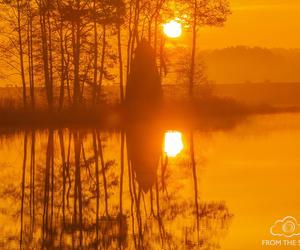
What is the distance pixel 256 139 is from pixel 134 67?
15897mm

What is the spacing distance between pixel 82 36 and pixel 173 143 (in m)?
18.7

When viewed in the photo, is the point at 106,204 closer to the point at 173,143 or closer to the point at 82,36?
the point at 173,143

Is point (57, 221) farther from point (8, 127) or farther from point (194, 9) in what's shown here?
point (194, 9)

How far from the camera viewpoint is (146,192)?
1565 centimetres

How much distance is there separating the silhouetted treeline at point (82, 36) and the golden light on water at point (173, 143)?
38.7ft

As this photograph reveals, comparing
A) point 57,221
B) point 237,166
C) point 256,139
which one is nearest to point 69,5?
point 256,139

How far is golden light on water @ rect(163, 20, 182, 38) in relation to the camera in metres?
49.1

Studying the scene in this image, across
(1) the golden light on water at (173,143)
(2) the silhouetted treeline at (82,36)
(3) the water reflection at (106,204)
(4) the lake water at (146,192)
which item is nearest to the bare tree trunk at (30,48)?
(2) the silhouetted treeline at (82,36)

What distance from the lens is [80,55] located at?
46844 millimetres

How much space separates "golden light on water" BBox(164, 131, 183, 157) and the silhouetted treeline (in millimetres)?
11802

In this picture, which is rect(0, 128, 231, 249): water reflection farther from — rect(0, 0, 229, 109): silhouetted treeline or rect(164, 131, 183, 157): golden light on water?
rect(0, 0, 229, 109): silhouetted treeline

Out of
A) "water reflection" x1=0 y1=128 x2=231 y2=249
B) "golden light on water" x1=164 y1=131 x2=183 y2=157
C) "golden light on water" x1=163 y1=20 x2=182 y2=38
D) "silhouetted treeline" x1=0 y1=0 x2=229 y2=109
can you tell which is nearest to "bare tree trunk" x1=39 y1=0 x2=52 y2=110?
"silhouetted treeline" x1=0 y1=0 x2=229 y2=109

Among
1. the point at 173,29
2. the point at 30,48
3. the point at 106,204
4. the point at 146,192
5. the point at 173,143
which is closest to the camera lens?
the point at 106,204

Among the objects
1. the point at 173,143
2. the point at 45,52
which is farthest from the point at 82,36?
the point at 173,143
